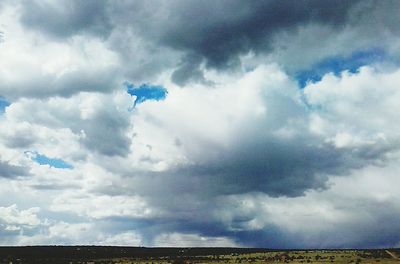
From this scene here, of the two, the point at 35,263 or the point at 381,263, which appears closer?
the point at 381,263

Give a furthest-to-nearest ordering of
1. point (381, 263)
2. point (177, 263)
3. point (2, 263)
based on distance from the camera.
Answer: point (2, 263) → point (177, 263) → point (381, 263)

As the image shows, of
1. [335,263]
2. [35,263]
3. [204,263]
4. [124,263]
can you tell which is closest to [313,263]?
[335,263]

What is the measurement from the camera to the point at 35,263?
186375 mm

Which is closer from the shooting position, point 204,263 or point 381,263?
point 381,263

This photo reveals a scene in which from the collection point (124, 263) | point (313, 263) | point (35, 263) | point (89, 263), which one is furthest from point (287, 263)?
point (35, 263)

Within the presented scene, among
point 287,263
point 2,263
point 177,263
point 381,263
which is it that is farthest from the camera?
point 2,263

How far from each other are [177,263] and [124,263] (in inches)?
885

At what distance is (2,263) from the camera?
598ft

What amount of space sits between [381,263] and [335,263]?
1468 cm

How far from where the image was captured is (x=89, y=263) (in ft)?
615

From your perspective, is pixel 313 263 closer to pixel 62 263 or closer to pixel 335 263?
pixel 335 263

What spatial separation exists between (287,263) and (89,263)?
80185mm

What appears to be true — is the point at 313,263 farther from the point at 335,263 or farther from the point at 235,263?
the point at 235,263

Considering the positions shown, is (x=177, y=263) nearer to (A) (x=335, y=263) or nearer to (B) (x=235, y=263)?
(B) (x=235, y=263)
